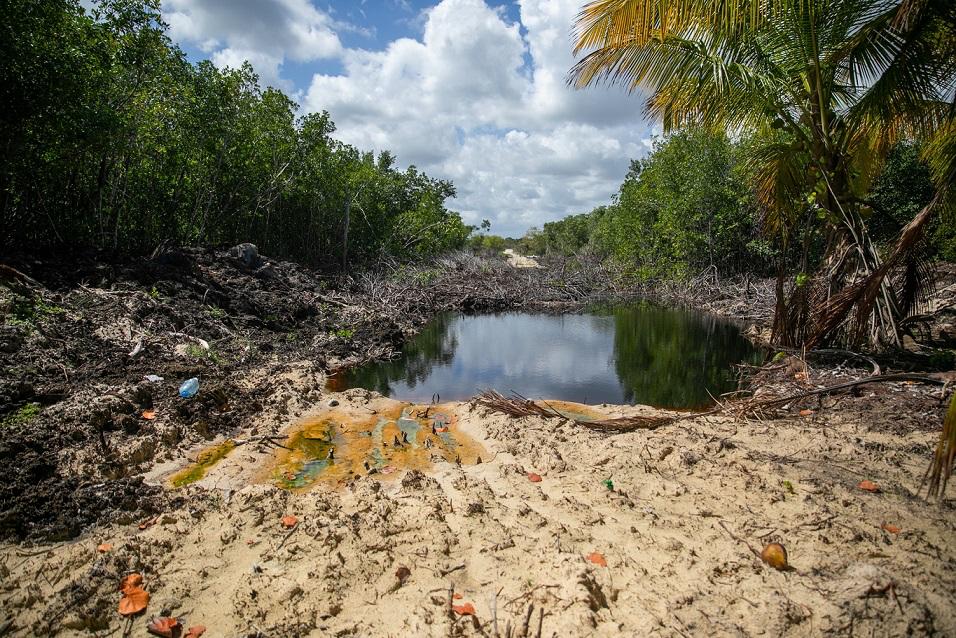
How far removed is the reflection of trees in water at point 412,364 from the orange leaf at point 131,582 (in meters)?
4.75

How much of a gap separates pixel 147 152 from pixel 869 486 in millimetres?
13220

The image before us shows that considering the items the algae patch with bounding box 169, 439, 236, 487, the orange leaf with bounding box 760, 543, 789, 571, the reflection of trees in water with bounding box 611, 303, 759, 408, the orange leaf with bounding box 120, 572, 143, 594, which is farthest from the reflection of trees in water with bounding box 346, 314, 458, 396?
the orange leaf with bounding box 760, 543, 789, 571

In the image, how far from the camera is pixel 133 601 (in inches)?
92.6

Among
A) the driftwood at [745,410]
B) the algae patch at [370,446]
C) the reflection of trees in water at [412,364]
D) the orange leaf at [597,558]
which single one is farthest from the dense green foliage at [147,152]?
the orange leaf at [597,558]

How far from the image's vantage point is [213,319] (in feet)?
27.9

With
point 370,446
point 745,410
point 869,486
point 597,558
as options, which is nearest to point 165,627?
point 597,558

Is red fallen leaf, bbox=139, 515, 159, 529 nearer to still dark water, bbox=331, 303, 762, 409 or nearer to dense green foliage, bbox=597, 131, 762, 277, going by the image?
still dark water, bbox=331, 303, 762, 409

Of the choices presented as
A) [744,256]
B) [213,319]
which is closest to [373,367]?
[213,319]

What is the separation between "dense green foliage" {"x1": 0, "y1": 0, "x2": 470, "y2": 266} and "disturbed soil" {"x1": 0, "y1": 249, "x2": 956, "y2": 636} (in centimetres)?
289

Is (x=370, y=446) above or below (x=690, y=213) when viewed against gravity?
below

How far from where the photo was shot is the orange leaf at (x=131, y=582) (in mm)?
2451

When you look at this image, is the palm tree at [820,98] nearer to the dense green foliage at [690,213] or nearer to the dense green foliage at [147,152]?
the dense green foliage at [147,152]

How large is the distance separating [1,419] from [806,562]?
19.6 ft

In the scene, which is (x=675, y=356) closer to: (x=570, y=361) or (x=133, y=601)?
(x=570, y=361)
